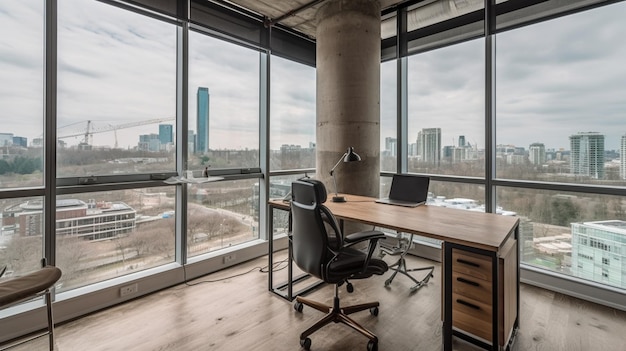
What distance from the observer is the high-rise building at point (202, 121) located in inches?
138

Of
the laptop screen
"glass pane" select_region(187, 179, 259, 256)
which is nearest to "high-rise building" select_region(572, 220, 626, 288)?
the laptop screen

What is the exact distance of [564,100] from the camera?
306 cm

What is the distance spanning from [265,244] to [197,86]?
2190mm

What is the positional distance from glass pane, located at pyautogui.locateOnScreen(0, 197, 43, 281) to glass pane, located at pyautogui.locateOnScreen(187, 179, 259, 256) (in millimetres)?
1280

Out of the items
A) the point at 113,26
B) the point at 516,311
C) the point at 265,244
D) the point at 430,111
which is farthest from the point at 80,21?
the point at 516,311

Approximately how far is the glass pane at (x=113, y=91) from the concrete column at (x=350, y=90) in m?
Answer: 1.78

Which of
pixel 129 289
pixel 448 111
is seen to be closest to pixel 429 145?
pixel 448 111

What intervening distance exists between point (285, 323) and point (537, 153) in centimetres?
310

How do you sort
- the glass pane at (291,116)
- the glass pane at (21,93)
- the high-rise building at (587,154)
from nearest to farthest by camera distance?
the glass pane at (21,93) → the high-rise building at (587,154) → the glass pane at (291,116)

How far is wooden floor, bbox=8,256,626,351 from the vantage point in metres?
2.20

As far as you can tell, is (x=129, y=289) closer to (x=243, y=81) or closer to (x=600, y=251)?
(x=243, y=81)

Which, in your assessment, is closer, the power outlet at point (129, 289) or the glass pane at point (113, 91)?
the glass pane at point (113, 91)

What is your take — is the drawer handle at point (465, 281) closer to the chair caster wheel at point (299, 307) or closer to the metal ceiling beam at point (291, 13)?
the chair caster wheel at point (299, 307)

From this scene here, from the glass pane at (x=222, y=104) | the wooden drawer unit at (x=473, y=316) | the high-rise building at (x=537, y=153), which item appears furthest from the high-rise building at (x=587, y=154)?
the glass pane at (x=222, y=104)
